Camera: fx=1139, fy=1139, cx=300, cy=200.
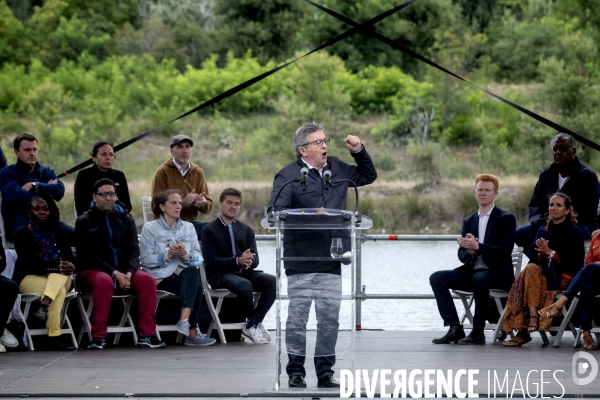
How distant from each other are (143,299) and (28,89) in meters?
31.3

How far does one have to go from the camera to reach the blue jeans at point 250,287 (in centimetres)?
837

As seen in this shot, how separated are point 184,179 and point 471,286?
99.7 inches

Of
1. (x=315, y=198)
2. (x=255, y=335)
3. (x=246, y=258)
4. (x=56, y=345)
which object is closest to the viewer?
(x=315, y=198)

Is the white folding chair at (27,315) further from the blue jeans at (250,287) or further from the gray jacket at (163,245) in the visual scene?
the blue jeans at (250,287)

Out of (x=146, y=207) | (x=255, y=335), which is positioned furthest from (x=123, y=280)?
(x=146, y=207)

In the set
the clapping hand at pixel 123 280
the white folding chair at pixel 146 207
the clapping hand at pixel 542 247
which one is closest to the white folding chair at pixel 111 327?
the clapping hand at pixel 123 280

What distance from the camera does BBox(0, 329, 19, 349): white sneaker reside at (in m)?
7.87

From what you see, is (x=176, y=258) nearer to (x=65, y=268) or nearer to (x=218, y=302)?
(x=218, y=302)

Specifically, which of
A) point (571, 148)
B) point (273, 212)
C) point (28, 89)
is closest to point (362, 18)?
point (28, 89)

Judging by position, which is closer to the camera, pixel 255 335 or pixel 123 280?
pixel 123 280

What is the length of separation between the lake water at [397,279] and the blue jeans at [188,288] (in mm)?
2297

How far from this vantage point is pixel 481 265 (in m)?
8.37

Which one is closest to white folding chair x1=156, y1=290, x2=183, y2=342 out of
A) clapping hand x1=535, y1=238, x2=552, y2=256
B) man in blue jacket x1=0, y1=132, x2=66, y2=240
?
Result: man in blue jacket x1=0, y1=132, x2=66, y2=240

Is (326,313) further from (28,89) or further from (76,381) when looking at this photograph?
(28,89)
